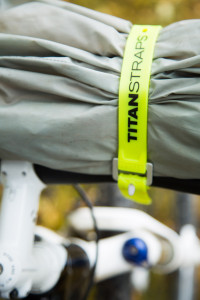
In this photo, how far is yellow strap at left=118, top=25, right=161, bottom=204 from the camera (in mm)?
758

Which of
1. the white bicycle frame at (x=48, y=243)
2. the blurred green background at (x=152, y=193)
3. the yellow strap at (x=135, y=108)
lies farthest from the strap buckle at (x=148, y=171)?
the blurred green background at (x=152, y=193)

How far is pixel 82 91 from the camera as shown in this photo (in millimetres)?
792

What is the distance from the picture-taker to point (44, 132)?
80 cm

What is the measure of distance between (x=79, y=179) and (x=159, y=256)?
1.90 feet

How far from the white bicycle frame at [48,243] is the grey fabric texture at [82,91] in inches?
4.6

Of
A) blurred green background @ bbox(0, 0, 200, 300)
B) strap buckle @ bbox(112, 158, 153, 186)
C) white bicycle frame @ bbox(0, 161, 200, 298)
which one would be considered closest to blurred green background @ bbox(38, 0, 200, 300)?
blurred green background @ bbox(0, 0, 200, 300)

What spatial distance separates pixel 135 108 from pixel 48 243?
52 centimetres

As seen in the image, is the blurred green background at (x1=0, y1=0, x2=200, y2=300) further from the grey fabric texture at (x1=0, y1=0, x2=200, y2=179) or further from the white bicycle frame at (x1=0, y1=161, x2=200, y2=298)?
the grey fabric texture at (x1=0, y1=0, x2=200, y2=179)

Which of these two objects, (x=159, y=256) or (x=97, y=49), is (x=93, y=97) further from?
(x=159, y=256)

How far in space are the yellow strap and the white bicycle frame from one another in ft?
0.82

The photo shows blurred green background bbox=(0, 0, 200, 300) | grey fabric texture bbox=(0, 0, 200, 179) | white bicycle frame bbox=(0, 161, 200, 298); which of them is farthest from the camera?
blurred green background bbox=(0, 0, 200, 300)

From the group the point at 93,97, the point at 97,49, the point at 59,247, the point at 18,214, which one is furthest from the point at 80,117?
the point at 59,247

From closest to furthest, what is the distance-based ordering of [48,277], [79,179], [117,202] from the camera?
[79,179], [48,277], [117,202]

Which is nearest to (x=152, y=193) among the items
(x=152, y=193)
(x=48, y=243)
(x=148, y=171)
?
(x=152, y=193)
